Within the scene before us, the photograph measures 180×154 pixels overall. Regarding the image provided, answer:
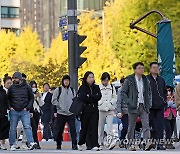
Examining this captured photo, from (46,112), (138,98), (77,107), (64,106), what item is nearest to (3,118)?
(64,106)

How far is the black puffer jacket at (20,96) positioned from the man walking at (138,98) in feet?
8.74

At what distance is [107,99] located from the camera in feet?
63.6

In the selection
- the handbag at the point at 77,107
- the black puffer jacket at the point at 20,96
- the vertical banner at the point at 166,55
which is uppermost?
the vertical banner at the point at 166,55

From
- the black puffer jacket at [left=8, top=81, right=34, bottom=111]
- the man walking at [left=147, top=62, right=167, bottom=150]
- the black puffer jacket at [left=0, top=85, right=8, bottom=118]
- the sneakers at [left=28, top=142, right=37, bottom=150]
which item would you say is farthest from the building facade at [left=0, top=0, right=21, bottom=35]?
the man walking at [left=147, top=62, right=167, bottom=150]

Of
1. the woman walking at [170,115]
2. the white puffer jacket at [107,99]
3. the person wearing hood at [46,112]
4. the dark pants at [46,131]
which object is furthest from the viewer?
the dark pants at [46,131]

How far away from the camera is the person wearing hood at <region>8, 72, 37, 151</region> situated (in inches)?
725

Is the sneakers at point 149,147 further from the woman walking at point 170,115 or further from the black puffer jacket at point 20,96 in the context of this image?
the black puffer jacket at point 20,96

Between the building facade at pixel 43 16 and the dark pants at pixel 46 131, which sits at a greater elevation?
the building facade at pixel 43 16

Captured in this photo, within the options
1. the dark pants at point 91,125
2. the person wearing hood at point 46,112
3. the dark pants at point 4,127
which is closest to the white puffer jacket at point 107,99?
the dark pants at point 91,125

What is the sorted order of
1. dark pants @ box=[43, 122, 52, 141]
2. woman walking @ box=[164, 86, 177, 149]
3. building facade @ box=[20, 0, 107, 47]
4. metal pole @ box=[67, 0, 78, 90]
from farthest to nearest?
building facade @ box=[20, 0, 107, 47] → dark pants @ box=[43, 122, 52, 141] → metal pole @ box=[67, 0, 78, 90] → woman walking @ box=[164, 86, 177, 149]

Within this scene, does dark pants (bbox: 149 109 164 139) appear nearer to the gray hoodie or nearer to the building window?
the gray hoodie

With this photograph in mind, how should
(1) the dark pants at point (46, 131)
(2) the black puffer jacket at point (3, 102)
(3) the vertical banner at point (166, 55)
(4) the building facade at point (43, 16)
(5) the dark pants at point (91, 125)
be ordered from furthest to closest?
(4) the building facade at point (43, 16)
(1) the dark pants at point (46, 131)
(3) the vertical banner at point (166, 55)
(2) the black puffer jacket at point (3, 102)
(5) the dark pants at point (91, 125)

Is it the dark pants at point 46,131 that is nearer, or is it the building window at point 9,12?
the dark pants at point 46,131

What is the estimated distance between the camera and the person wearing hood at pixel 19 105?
1841 centimetres
